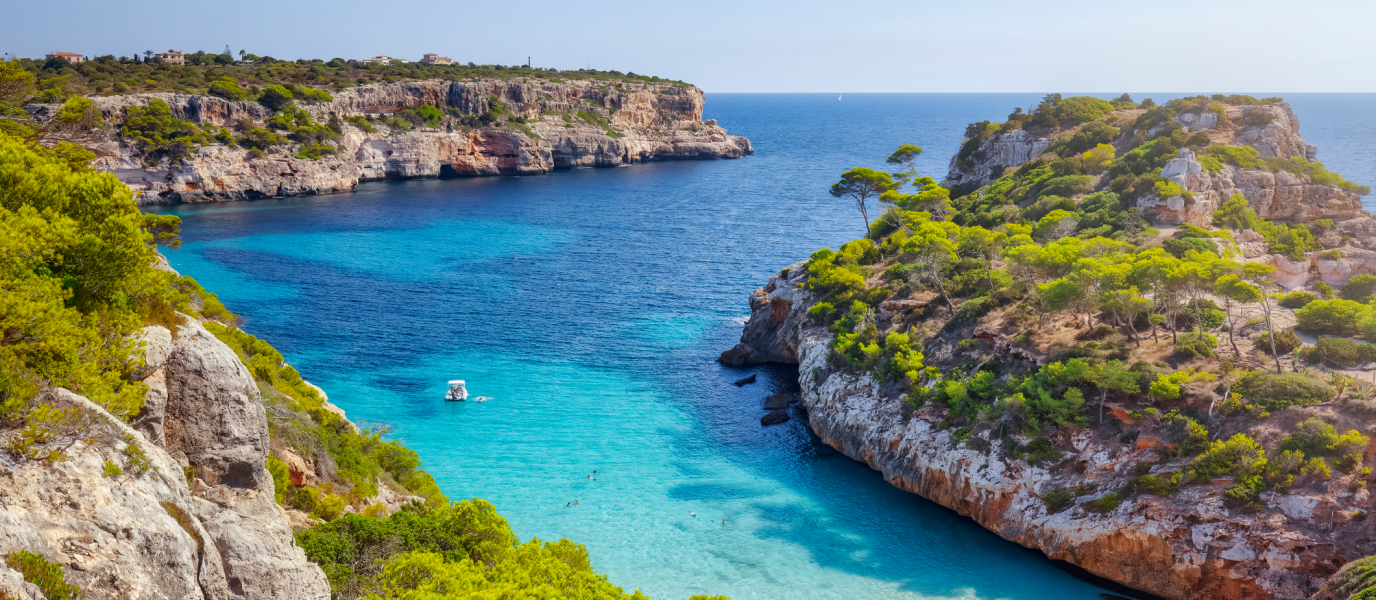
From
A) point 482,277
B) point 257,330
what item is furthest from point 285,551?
point 482,277

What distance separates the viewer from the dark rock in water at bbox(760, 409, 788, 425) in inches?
1729

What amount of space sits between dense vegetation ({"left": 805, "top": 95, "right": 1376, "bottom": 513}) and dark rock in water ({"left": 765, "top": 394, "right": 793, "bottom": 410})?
2.81m

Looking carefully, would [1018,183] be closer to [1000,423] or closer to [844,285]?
[844,285]

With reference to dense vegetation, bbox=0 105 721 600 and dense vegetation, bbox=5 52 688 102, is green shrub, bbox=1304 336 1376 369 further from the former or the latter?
dense vegetation, bbox=5 52 688 102

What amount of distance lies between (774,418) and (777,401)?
227 cm

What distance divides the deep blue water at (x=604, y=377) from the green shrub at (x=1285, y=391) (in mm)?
9363

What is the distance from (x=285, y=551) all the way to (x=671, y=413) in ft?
103

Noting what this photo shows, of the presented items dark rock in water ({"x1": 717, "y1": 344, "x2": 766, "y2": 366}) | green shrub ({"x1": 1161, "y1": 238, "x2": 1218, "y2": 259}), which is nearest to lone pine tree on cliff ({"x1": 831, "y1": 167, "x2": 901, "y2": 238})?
dark rock in water ({"x1": 717, "y1": 344, "x2": 766, "y2": 366})

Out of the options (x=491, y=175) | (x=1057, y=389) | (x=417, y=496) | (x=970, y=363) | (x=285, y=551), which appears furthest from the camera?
(x=491, y=175)

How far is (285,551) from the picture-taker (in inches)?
565

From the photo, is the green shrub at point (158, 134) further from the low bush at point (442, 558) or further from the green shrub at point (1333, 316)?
the green shrub at point (1333, 316)

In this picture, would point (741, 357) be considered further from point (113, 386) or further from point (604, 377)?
point (113, 386)

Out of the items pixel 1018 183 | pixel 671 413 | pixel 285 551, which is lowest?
pixel 671 413

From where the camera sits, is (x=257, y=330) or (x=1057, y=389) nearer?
(x=1057, y=389)
